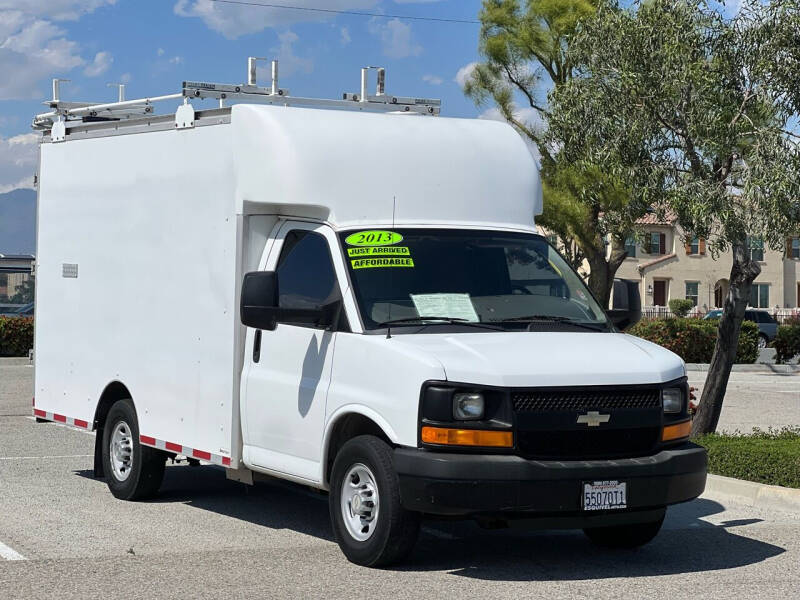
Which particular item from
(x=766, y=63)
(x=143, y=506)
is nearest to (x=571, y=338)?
(x=143, y=506)

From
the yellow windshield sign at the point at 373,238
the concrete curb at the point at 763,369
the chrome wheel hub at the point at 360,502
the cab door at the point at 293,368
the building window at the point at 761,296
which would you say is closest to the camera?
the chrome wheel hub at the point at 360,502

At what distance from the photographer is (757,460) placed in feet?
38.7

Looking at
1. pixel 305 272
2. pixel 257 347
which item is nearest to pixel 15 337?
pixel 257 347

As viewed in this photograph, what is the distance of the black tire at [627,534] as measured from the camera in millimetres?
8922

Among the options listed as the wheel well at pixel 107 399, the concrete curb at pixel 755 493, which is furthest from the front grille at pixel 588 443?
the wheel well at pixel 107 399

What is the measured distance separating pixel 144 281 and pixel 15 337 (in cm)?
2001

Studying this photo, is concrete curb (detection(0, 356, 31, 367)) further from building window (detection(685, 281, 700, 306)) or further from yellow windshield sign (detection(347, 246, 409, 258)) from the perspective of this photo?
building window (detection(685, 281, 700, 306))

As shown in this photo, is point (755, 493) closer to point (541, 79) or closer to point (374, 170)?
point (374, 170)

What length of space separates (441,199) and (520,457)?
2198 mm

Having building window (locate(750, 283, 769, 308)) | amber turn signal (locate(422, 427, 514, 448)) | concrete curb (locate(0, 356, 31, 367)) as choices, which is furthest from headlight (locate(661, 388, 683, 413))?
building window (locate(750, 283, 769, 308))

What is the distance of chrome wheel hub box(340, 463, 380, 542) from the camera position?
813cm

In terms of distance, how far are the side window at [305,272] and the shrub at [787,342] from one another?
28235mm

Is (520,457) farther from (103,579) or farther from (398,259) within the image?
(103,579)

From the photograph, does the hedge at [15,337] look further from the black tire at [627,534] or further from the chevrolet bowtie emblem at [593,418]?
the chevrolet bowtie emblem at [593,418]
